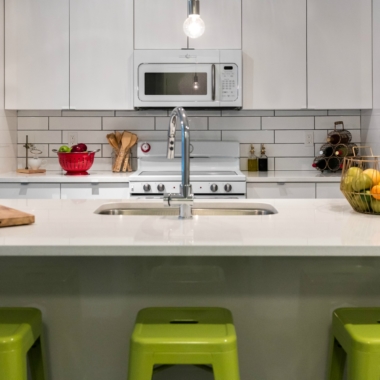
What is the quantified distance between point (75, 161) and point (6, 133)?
66 cm

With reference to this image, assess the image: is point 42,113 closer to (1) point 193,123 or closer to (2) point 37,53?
(2) point 37,53

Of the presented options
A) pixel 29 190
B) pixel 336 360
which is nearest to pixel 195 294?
pixel 336 360

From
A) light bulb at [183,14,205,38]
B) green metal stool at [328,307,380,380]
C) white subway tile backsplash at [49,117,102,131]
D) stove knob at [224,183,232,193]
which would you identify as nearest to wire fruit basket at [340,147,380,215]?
green metal stool at [328,307,380,380]

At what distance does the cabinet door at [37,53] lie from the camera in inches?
151

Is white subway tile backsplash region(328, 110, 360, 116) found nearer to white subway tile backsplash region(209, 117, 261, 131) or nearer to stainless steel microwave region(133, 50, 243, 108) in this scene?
white subway tile backsplash region(209, 117, 261, 131)

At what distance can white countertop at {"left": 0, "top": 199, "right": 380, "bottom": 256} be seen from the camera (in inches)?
54.9

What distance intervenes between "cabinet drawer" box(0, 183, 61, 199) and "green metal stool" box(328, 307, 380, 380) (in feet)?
7.88

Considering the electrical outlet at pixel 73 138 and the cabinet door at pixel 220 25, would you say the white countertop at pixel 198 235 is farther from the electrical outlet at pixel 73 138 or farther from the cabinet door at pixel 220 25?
the electrical outlet at pixel 73 138

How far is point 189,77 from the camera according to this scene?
3.81 m

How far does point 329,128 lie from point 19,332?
327cm

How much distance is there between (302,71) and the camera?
3.86 m

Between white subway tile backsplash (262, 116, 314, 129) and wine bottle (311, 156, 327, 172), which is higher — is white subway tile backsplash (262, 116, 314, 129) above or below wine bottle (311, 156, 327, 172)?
above

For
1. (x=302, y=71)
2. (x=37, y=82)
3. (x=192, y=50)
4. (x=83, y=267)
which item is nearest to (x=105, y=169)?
(x=37, y=82)

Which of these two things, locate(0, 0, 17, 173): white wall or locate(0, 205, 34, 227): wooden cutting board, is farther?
locate(0, 0, 17, 173): white wall
